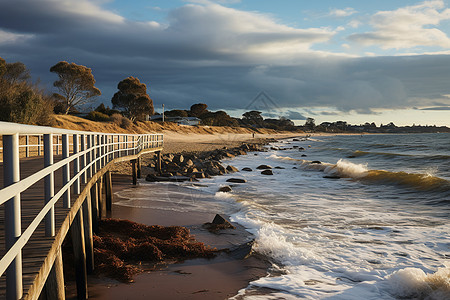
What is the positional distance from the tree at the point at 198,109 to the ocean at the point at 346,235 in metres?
93.3

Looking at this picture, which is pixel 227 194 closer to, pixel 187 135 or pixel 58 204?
pixel 58 204

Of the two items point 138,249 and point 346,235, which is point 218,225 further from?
point 346,235

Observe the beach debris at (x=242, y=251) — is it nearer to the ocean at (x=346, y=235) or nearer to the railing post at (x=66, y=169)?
the ocean at (x=346, y=235)

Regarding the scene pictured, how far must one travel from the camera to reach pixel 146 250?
24.5ft

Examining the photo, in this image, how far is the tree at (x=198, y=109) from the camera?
113m

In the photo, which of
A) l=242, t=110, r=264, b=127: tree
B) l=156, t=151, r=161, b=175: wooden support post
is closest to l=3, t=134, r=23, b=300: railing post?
l=156, t=151, r=161, b=175: wooden support post

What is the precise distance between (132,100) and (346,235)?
192ft

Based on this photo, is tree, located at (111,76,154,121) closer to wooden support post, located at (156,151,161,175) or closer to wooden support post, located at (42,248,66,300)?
wooden support post, located at (156,151,161,175)

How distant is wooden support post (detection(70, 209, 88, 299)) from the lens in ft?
18.6

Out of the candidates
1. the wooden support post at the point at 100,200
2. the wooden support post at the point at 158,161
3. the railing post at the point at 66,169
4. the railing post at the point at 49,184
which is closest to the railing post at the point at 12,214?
the railing post at the point at 49,184

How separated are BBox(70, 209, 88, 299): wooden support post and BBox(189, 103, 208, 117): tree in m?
107

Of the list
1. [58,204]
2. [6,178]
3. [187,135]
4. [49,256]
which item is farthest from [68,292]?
[187,135]

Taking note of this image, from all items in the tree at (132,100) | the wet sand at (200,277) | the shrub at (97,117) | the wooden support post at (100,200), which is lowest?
the wet sand at (200,277)

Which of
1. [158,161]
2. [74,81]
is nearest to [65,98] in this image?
[74,81]
